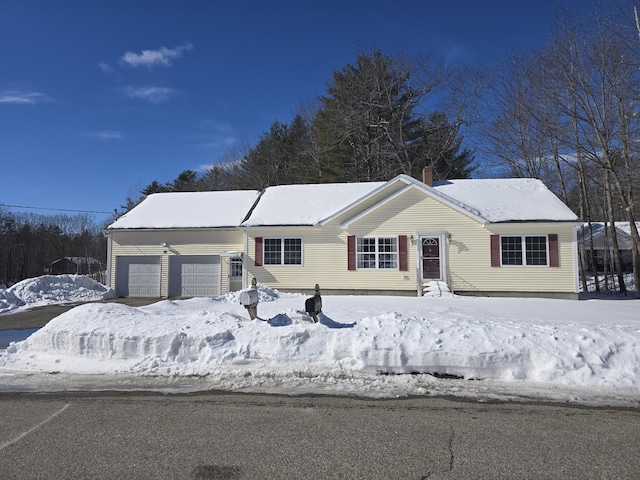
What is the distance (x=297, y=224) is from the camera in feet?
59.4

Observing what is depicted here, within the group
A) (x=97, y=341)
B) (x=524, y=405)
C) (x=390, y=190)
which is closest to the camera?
(x=524, y=405)

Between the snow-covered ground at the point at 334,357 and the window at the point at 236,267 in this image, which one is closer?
the snow-covered ground at the point at 334,357

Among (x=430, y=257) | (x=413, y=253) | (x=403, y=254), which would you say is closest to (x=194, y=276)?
(x=403, y=254)

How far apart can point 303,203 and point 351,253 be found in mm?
4039

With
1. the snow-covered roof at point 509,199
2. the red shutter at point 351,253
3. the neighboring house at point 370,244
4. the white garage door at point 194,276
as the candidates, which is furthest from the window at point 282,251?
the snow-covered roof at point 509,199

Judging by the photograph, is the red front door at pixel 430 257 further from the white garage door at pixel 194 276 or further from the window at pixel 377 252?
the white garage door at pixel 194 276

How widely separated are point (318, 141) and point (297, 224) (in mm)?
16771

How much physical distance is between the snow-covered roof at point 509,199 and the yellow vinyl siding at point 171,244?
1017 cm

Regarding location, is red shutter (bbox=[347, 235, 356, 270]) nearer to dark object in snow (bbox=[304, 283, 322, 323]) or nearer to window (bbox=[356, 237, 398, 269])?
window (bbox=[356, 237, 398, 269])

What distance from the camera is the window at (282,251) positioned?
18.5m

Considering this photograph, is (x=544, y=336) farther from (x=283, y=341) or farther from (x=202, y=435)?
(x=202, y=435)

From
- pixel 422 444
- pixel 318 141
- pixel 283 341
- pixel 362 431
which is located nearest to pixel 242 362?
pixel 283 341

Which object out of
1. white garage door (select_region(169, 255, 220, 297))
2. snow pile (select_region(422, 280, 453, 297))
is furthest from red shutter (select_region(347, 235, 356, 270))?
white garage door (select_region(169, 255, 220, 297))

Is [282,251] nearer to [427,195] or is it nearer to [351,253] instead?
[351,253]
